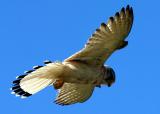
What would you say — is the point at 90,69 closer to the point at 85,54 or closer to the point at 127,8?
the point at 85,54

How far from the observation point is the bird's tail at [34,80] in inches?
563

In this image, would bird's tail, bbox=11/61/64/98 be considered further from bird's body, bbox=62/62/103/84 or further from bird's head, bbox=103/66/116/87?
bird's head, bbox=103/66/116/87

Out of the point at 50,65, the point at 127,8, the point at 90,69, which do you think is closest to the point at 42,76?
the point at 50,65

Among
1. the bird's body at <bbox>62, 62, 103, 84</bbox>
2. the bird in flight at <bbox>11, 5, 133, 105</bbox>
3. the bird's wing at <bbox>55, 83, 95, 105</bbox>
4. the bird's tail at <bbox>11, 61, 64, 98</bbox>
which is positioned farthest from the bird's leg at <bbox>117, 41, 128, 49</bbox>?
the bird's wing at <bbox>55, 83, 95, 105</bbox>

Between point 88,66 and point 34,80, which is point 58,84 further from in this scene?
point 34,80

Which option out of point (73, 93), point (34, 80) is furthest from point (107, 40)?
point (73, 93)

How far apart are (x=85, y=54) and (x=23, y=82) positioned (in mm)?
1583

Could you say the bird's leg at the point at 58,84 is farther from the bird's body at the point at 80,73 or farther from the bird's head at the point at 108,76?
the bird's head at the point at 108,76

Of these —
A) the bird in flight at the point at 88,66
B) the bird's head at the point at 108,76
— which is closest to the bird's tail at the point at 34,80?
the bird in flight at the point at 88,66

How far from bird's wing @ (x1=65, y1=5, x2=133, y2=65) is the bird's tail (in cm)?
86

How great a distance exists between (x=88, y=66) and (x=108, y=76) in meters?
0.70

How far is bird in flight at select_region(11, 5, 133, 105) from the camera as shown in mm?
14398

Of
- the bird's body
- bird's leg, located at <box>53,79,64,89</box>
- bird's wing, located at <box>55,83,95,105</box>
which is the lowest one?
the bird's body

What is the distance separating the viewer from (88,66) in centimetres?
1528
